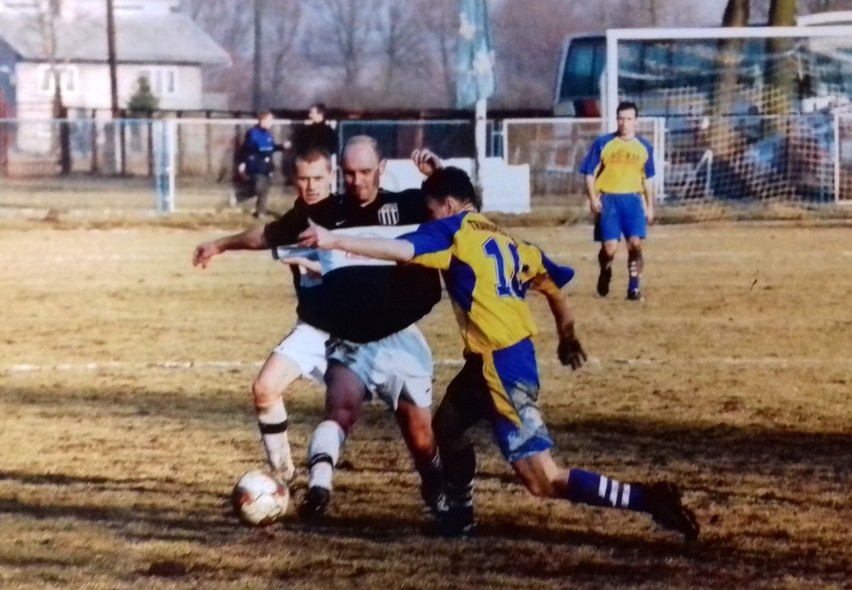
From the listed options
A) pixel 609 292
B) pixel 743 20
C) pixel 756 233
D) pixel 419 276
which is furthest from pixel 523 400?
pixel 743 20

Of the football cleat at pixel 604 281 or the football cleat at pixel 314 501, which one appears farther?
the football cleat at pixel 604 281

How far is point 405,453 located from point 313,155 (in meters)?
2.10

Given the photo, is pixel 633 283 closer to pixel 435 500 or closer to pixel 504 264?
pixel 435 500

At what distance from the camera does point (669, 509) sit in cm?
579

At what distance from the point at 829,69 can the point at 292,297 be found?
18.2m

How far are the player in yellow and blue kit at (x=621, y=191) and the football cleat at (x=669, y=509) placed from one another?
892 centimetres

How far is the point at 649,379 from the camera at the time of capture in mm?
10297

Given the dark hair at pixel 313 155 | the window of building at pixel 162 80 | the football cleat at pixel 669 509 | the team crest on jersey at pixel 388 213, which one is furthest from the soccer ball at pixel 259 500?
the window of building at pixel 162 80

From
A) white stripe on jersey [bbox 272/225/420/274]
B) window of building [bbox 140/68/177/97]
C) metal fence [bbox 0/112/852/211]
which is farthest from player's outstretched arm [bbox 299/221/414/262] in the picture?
window of building [bbox 140/68/177/97]

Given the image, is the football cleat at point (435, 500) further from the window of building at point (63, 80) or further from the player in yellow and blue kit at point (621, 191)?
the window of building at point (63, 80)

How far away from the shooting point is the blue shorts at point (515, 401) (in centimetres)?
579

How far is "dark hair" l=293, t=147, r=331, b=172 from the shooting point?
6.41m

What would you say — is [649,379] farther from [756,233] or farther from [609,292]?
[756,233]

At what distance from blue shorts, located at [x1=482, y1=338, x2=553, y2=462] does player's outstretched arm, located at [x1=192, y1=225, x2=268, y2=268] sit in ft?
4.14
